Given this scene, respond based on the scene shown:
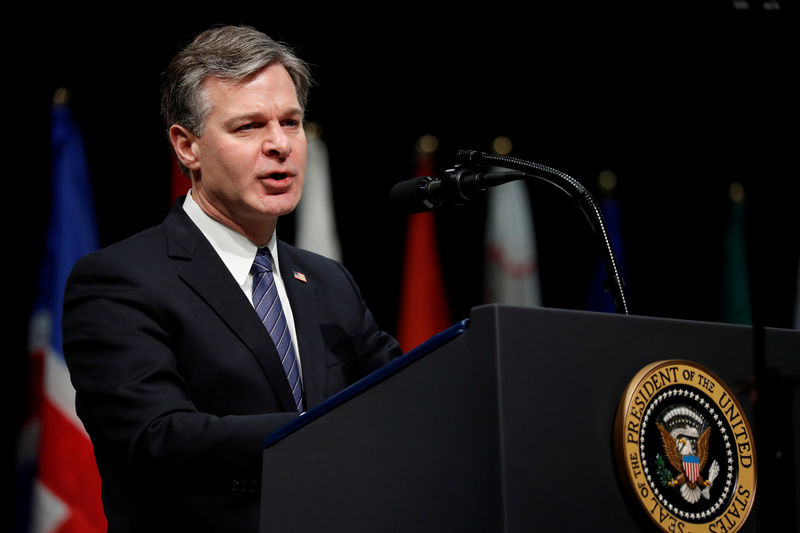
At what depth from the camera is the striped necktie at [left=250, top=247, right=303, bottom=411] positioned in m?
1.54

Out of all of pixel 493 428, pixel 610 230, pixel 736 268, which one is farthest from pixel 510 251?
pixel 493 428

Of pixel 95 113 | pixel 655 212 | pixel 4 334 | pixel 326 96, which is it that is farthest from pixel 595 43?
pixel 4 334

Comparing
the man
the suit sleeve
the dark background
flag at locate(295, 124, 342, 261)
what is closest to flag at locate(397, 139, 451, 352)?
the dark background

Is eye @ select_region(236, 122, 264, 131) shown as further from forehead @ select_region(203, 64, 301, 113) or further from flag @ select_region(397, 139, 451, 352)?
flag @ select_region(397, 139, 451, 352)

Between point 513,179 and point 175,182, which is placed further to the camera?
point 175,182

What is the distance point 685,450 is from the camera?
929 millimetres

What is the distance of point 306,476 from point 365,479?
96 mm

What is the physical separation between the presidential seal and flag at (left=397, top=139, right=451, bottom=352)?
3.44 m

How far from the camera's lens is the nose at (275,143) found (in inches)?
64.0

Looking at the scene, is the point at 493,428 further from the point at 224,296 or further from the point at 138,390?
the point at 224,296

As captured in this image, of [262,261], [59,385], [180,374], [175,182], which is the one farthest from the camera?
[175,182]

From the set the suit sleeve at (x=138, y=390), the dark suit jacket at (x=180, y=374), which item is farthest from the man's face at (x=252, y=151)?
the suit sleeve at (x=138, y=390)

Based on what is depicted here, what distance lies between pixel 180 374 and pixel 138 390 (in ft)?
0.49

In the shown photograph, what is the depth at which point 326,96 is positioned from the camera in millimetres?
4379
